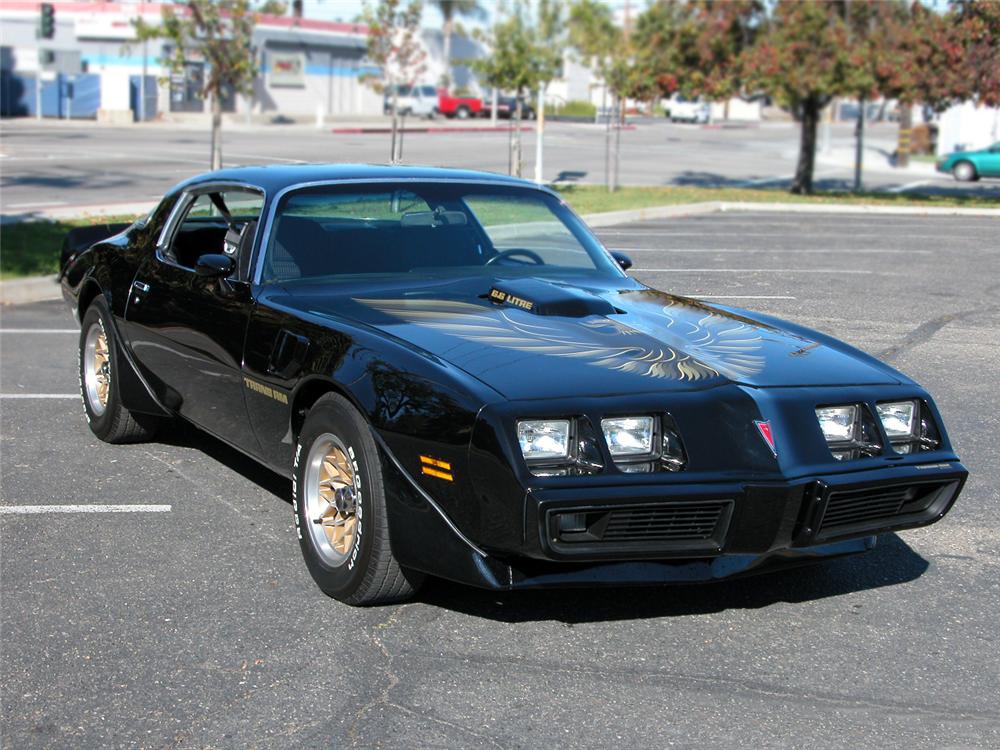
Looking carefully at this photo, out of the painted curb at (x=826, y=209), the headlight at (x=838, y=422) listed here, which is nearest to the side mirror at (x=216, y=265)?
the headlight at (x=838, y=422)

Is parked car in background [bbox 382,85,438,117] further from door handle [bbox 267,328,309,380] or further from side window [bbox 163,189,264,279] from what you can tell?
door handle [bbox 267,328,309,380]

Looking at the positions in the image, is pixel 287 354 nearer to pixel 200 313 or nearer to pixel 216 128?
pixel 200 313

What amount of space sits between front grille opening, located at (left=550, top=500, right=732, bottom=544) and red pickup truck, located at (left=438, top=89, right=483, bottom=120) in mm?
61041

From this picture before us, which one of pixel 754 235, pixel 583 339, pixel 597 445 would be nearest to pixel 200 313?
pixel 583 339

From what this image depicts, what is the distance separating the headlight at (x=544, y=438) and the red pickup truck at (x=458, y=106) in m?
61.0

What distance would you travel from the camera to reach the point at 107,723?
12.5 feet

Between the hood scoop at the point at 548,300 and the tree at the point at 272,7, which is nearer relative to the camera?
the hood scoop at the point at 548,300

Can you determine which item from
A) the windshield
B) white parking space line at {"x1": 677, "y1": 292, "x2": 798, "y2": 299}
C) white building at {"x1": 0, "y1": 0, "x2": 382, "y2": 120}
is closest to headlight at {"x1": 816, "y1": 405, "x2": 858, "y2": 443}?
the windshield

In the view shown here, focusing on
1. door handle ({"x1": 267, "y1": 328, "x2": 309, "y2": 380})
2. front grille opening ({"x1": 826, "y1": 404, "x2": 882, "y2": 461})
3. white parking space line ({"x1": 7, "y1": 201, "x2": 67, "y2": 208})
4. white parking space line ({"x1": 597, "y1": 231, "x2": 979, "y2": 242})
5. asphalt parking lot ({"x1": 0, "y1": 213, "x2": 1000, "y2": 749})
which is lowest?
asphalt parking lot ({"x1": 0, "y1": 213, "x2": 1000, "y2": 749})

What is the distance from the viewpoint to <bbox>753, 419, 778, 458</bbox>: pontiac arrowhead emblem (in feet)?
14.1

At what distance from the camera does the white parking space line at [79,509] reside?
233 inches

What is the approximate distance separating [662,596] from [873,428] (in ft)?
3.34

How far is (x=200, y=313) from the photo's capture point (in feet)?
19.4

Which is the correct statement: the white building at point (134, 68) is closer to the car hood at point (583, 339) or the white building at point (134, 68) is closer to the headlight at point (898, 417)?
the car hood at point (583, 339)
